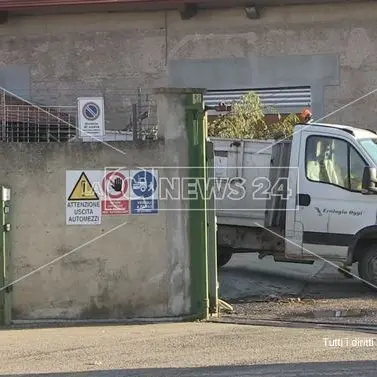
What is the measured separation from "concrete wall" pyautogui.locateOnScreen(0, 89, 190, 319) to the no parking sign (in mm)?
90

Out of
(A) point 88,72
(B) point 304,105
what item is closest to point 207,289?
(B) point 304,105

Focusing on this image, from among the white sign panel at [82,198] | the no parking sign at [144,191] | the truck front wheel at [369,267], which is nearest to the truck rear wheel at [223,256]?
the truck front wheel at [369,267]

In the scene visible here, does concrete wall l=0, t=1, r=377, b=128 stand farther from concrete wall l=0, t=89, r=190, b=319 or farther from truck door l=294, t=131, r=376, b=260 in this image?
concrete wall l=0, t=89, r=190, b=319

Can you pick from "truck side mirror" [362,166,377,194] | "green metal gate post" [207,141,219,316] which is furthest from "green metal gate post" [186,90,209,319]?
"truck side mirror" [362,166,377,194]

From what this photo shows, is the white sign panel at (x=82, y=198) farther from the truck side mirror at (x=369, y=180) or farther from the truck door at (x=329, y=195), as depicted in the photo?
the truck side mirror at (x=369, y=180)

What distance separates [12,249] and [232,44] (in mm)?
9426

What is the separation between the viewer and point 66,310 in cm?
884

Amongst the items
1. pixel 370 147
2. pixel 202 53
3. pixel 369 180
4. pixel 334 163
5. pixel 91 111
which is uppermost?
pixel 202 53

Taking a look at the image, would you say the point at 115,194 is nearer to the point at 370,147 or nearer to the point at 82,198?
the point at 82,198

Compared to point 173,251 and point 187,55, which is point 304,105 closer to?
point 187,55

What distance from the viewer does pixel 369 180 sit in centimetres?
994

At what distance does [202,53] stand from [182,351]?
1094 centimetres

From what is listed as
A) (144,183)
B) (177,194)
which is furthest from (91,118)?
(177,194)

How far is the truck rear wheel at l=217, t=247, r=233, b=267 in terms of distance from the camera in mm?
11725
